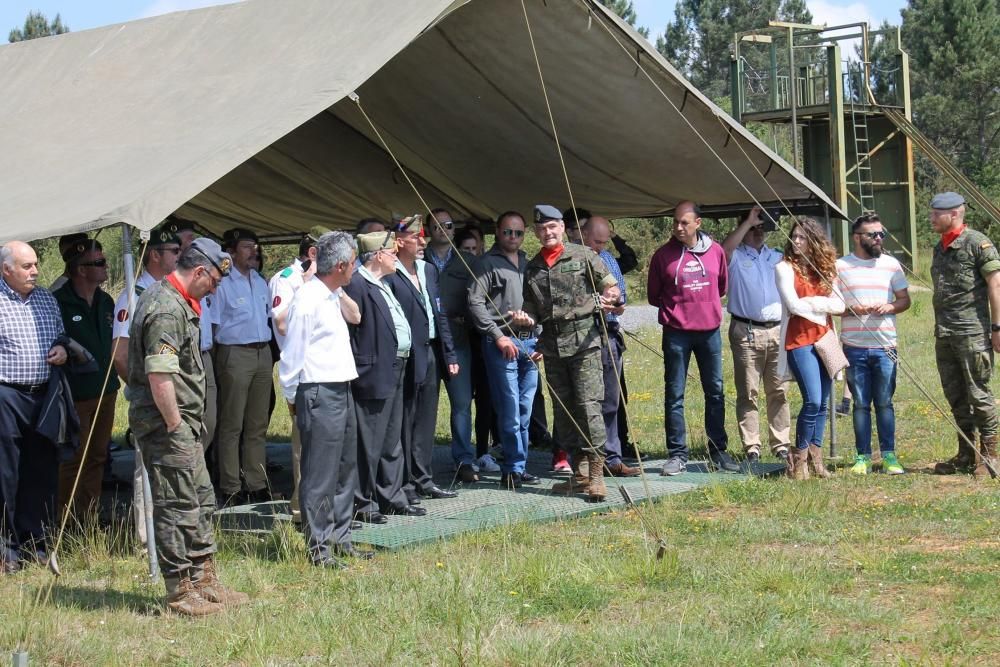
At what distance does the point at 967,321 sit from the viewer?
7.38m

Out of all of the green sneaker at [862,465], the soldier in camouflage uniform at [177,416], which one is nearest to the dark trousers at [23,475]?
the soldier in camouflage uniform at [177,416]

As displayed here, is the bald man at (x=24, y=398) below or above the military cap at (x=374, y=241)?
below

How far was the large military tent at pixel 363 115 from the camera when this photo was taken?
6.01 meters

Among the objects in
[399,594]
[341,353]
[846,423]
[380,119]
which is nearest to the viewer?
[399,594]

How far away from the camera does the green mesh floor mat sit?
6199mm

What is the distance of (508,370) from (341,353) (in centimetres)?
210

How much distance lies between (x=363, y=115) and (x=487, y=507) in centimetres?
264

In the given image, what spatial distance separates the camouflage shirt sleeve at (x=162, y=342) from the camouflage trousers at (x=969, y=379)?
4.67 metres

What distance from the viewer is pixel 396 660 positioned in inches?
168

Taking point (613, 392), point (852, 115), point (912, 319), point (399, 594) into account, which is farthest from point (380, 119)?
point (852, 115)

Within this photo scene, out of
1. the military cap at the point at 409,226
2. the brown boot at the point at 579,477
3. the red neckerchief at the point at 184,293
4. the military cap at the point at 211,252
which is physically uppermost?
the military cap at the point at 409,226

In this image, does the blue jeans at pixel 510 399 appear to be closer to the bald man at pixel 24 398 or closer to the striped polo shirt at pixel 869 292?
the striped polo shirt at pixel 869 292

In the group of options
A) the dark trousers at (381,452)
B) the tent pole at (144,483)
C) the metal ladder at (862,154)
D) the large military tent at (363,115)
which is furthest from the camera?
the metal ladder at (862,154)

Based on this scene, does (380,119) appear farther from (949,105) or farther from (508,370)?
(949,105)
